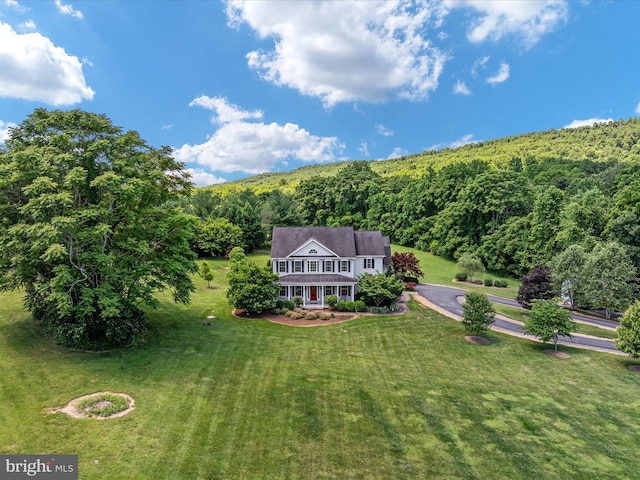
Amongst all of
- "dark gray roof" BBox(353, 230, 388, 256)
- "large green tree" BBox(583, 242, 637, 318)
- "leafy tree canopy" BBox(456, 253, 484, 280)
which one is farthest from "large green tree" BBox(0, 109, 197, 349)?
"leafy tree canopy" BBox(456, 253, 484, 280)

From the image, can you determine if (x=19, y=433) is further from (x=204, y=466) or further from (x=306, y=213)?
(x=306, y=213)

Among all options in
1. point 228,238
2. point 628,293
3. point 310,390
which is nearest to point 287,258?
point 310,390

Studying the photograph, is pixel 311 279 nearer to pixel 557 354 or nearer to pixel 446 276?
pixel 557 354

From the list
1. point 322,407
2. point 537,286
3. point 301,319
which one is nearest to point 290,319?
point 301,319

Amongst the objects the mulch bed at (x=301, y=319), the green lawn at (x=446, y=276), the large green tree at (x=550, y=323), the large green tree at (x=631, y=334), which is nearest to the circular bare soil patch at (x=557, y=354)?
Answer: the large green tree at (x=550, y=323)

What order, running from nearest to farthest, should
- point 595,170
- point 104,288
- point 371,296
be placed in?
point 104,288 < point 371,296 < point 595,170
